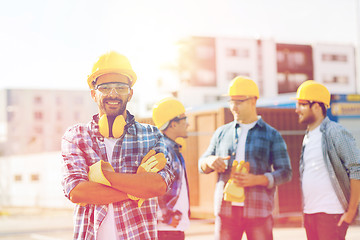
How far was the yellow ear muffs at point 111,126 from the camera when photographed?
3037mm

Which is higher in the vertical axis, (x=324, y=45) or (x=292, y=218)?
(x=324, y=45)

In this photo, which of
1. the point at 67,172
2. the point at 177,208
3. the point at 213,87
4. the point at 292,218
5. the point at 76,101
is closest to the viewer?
the point at 67,172

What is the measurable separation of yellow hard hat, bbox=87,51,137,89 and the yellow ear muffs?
0.26 meters

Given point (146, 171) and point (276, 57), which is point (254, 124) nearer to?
point (146, 171)

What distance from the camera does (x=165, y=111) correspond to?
5.08 meters

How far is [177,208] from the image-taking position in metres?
4.60

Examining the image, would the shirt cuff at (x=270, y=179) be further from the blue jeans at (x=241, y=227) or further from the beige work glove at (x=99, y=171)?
the beige work glove at (x=99, y=171)

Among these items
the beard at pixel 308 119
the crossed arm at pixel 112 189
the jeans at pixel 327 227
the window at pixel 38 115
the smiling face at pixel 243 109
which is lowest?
the jeans at pixel 327 227

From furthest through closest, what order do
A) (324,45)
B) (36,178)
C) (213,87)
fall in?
(324,45) → (213,87) → (36,178)

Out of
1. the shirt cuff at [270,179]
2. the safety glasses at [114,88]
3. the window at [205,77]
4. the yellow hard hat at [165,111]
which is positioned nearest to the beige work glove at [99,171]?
the safety glasses at [114,88]

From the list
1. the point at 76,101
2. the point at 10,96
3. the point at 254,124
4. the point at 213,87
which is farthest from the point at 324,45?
the point at 254,124

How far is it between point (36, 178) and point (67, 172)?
36.7m

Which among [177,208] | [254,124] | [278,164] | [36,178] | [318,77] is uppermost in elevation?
[318,77]

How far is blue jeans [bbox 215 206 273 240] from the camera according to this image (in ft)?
14.9
